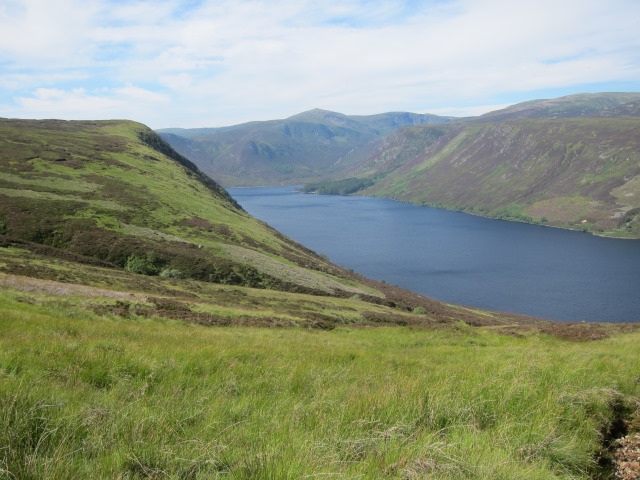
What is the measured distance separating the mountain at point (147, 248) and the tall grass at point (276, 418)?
778 inches

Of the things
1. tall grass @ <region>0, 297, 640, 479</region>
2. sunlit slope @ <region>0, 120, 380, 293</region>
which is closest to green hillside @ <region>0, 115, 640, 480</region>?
tall grass @ <region>0, 297, 640, 479</region>

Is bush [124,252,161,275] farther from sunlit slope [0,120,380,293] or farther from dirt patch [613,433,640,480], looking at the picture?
dirt patch [613,433,640,480]

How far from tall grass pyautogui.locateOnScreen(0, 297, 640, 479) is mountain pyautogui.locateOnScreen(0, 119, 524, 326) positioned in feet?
64.9

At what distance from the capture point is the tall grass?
4980 mm

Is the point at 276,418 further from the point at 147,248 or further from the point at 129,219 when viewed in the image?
the point at 129,219

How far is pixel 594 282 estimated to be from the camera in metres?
140

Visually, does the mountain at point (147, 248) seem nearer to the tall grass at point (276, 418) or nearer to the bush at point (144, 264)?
the bush at point (144, 264)

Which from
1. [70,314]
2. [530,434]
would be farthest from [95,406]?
[70,314]

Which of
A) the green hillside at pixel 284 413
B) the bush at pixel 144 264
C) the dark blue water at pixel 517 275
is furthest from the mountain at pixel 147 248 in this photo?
the dark blue water at pixel 517 275

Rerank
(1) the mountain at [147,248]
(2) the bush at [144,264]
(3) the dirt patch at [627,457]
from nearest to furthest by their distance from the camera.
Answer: (3) the dirt patch at [627,457] → (1) the mountain at [147,248] → (2) the bush at [144,264]

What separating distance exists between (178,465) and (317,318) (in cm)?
3163

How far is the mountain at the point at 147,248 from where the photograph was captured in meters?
35.7

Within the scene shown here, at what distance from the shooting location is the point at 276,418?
6.46 m

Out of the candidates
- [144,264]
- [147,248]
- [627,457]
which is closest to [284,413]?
[627,457]
